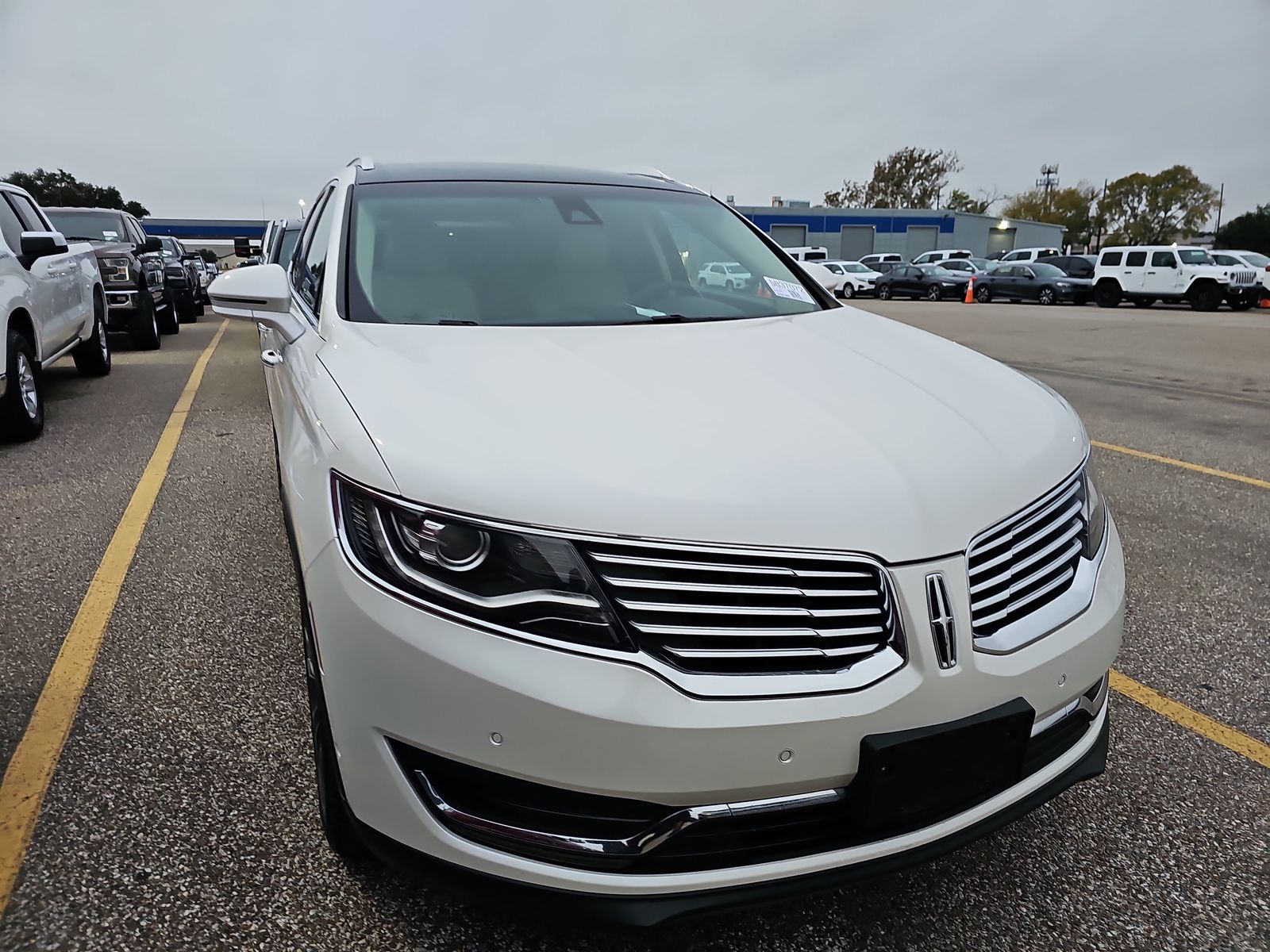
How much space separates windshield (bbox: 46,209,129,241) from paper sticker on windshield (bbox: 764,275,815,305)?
12.1 metres

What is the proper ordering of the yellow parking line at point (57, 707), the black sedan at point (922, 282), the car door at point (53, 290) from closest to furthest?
1. the yellow parking line at point (57, 707)
2. the car door at point (53, 290)
3. the black sedan at point (922, 282)

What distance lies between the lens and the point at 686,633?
1.46 metres

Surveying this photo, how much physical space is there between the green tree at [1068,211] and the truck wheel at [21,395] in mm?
99031

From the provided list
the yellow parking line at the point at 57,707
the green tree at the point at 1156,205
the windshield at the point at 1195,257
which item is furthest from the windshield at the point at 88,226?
the green tree at the point at 1156,205

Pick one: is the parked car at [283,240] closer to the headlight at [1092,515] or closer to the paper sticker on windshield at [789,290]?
the paper sticker on windshield at [789,290]

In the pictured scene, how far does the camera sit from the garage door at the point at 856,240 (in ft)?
229

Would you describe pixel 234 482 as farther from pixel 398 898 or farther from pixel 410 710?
pixel 410 710

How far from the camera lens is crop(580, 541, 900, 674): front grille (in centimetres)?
146

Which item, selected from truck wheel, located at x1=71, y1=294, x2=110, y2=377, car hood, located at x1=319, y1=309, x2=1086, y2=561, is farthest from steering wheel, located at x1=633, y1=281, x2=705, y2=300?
truck wheel, located at x1=71, y1=294, x2=110, y2=377

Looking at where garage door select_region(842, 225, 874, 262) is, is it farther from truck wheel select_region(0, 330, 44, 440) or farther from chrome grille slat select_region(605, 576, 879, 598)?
chrome grille slat select_region(605, 576, 879, 598)

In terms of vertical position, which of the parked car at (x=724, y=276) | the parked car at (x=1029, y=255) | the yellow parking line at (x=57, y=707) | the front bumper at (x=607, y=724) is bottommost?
the yellow parking line at (x=57, y=707)

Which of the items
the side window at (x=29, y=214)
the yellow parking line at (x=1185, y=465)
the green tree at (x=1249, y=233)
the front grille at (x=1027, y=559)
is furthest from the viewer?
the green tree at (x=1249, y=233)

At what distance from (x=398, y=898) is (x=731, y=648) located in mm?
1009

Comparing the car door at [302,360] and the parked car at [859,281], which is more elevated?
the car door at [302,360]
